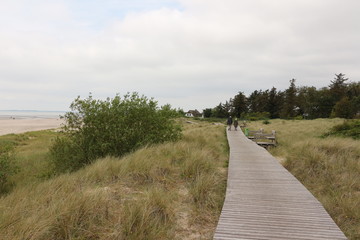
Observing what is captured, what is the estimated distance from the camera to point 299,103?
65500 millimetres

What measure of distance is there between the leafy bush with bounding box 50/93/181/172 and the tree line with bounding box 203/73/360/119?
44740 mm

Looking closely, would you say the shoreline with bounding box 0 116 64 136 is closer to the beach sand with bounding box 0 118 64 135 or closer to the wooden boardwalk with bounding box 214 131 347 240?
the beach sand with bounding box 0 118 64 135

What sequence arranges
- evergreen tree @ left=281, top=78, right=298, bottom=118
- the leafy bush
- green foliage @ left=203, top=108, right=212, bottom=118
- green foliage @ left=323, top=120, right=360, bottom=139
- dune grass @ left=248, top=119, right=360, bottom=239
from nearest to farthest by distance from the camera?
dune grass @ left=248, top=119, right=360, bottom=239 < the leafy bush < green foliage @ left=323, top=120, right=360, bottom=139 < evergreen tree @ left=281, top=78, right=298, bottom=118 < green foliage @ left=203, top=108, right=212, bottom=118

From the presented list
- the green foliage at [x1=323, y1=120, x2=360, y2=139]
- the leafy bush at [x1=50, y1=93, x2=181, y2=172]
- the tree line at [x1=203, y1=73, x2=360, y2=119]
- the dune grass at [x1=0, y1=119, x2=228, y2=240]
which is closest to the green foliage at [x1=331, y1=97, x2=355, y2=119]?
the tree line at [x1=203, y1=73, x2=360, y2=119]

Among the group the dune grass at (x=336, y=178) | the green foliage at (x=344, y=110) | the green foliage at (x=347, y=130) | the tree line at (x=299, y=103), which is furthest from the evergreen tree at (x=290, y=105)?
the dune grass at (x=336, y=178)

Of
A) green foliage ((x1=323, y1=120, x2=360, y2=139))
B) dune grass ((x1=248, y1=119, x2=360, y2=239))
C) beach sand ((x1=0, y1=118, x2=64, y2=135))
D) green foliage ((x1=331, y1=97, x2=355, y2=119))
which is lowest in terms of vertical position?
beach sand ((x1=0, y1=118, x2=64, y2=135))

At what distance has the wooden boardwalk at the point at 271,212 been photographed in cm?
326

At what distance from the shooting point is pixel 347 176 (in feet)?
19.9

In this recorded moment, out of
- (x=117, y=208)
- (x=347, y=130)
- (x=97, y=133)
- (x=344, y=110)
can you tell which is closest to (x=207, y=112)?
(x=344, y=110)

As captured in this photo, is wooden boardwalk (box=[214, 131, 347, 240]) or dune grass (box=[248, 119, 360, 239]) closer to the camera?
wooden boardwalk (box=[214, 131, 347, 240])

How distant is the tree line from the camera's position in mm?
54125

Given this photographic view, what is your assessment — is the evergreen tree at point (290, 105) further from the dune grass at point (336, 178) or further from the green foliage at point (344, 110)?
the dune grass at point (336, 178)

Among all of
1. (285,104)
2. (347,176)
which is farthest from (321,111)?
(347,176)

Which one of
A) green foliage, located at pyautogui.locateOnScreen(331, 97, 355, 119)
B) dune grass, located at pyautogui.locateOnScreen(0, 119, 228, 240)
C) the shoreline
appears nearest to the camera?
dune grass, located at pyautogui.locateOnScreen(0, 119, 228, 240)
